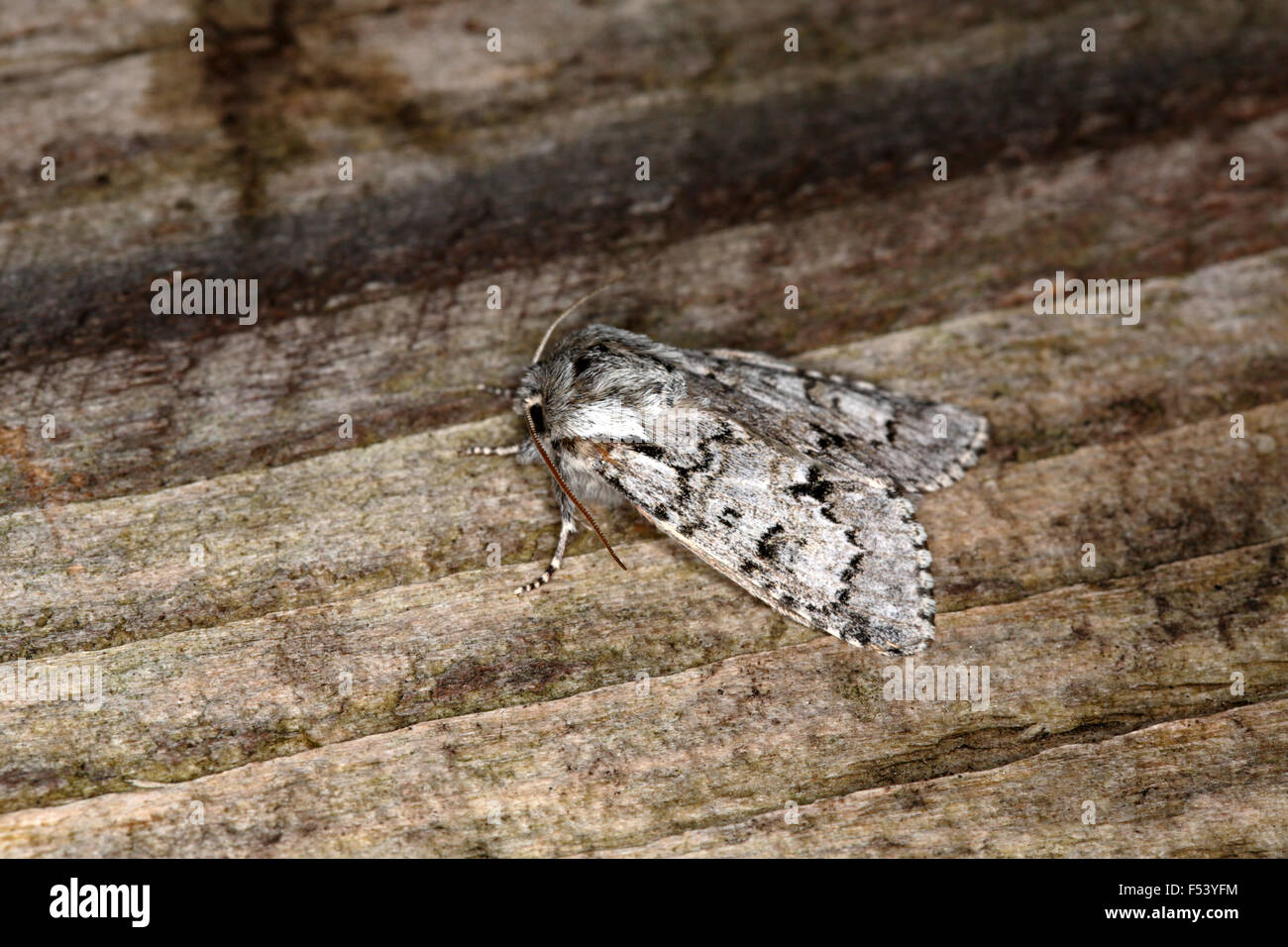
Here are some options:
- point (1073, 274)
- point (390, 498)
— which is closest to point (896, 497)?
point (1073, 274)

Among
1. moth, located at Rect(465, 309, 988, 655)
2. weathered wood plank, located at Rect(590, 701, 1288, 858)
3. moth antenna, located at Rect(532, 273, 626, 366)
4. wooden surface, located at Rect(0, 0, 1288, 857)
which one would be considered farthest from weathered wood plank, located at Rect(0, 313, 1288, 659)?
weathered wood plank, located at Rect(590, 701, 1288, 858)

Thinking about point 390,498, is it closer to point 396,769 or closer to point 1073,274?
point 396,769

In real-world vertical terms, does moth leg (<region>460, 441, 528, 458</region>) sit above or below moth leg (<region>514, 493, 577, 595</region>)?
above

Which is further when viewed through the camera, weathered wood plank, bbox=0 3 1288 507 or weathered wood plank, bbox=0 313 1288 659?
weathered wood plank, bbox=0 3 1288 507

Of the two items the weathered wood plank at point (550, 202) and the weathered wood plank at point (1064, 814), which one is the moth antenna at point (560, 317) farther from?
the weathered wood plank at point (1064, 814)

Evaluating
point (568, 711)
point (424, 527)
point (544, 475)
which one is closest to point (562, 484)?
point (544, 475)

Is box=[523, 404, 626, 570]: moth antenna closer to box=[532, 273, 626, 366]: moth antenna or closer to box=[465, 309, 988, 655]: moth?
box=[465, 309, 988, 655]: moth

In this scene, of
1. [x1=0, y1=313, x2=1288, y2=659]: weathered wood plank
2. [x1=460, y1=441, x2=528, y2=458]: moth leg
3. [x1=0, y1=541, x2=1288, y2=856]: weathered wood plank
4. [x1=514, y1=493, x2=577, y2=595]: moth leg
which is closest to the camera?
[x1=0, y1=541, x2=1288, y2=856]: weathered wood plank

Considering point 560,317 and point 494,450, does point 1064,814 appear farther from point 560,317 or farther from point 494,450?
point 560,317
